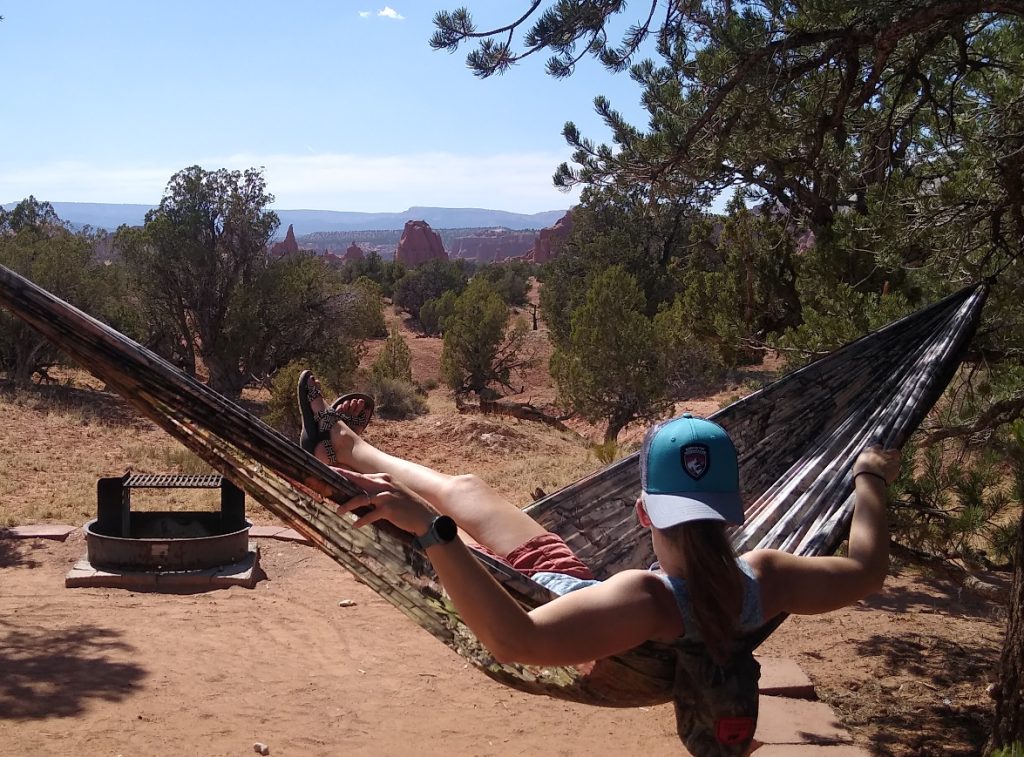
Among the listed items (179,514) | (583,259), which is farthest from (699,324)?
(583,259)

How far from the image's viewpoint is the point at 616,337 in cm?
1048

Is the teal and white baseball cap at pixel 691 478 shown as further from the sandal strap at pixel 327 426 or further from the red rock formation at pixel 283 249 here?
→ the red rock formation at pixel 283 249

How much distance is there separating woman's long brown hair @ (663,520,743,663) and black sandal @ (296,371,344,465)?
1521mm

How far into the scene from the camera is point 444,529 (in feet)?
3.75

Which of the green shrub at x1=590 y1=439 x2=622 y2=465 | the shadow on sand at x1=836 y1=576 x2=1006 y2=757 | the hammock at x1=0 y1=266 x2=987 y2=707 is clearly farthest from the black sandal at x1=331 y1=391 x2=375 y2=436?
the green shrub at x1=590 y1=439 x2=622 y2=465

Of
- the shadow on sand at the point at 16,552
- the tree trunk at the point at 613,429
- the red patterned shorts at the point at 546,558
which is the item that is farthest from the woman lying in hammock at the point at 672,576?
the tree trunk at the point at 613,429

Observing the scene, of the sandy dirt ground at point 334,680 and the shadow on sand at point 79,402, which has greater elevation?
the shadow on sand at point 79,402

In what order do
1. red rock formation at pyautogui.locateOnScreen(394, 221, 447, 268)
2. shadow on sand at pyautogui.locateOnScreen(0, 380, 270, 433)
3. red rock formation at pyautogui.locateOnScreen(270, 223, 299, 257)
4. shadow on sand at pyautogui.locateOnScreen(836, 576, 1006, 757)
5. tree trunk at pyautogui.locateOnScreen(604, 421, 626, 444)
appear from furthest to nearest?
red rock formation at pyautogui.locateOnScreen(394, 221, 447, 268)
red rock formation at pyautogui.locateOnScreen(270, 223, 299, 257)
tree trunk at pyautogui.locateOnScreen(604, 421, 626, 444)
shadow on sand at pyautogui.locateOnScreen(0, 380, 270, 433)
shadow on sand at pyautogui.locateOnScreen(836, 576, 1006, 757)

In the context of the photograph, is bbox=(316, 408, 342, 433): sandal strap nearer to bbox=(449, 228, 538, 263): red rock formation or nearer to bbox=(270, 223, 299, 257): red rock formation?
bbox=(270, 223, 299, 257): red rock formation

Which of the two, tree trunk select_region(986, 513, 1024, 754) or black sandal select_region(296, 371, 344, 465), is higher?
black sandal select_region(296, 371, 344, 465)

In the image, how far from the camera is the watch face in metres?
1.14

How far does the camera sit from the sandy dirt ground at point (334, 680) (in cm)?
302

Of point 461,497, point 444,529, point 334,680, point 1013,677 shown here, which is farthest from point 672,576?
point 334,680

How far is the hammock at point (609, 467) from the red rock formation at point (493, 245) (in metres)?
86.7
